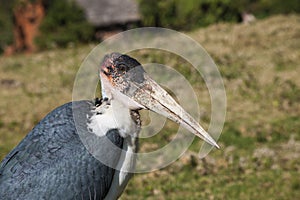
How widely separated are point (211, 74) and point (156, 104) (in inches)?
388

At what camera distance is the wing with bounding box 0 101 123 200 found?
522 centimetres

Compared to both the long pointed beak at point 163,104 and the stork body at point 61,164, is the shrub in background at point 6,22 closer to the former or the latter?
the stork body at point 61,164

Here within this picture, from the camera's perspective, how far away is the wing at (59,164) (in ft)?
17.1

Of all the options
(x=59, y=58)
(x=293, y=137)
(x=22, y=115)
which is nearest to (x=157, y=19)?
(x=59, y=58)

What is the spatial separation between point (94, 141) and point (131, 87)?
22.9 inches

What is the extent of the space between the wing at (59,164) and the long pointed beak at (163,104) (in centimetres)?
39

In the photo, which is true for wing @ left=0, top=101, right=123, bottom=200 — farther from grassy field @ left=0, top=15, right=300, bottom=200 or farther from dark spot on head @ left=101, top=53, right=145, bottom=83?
grassy field @ left=0, top=15, right=300, bottom=200

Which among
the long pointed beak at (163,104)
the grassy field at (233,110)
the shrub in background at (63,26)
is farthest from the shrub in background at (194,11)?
the long pointed beak at (163,104)

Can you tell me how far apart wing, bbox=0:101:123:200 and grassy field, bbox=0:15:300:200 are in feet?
10.1

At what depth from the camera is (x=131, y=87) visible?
5570mm

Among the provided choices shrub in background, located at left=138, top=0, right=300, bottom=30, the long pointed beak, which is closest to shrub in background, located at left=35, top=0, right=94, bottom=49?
shrub in background, located at left=138, top=0, right=300, bottom=30

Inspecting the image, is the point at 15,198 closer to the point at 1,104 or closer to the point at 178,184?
the point at 178,184

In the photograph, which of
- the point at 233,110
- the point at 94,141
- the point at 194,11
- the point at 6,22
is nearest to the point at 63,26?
the point at 194,11

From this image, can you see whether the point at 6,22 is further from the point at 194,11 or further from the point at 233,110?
the point at 233,110
